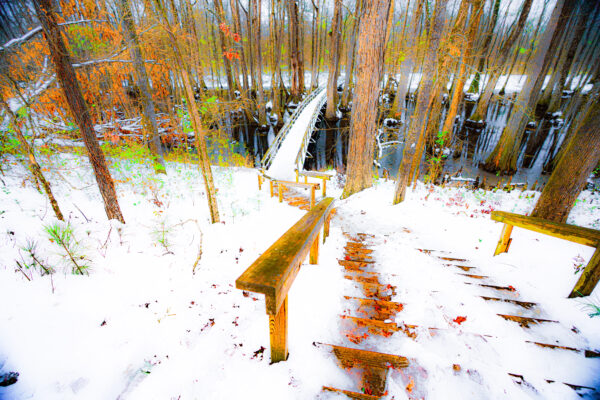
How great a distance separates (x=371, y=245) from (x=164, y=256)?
3275 millimetres

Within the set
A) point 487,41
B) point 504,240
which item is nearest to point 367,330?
point 504,240

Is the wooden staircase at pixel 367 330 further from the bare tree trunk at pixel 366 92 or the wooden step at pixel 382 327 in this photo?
the bare tree trunk at pixel 366 92

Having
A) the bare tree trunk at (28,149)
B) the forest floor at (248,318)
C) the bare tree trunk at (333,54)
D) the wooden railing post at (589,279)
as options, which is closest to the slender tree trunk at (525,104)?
the wooden railing post at (589,279)

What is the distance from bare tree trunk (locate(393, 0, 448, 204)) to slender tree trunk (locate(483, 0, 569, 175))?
11.9ft

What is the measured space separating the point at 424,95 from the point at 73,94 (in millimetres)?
6630

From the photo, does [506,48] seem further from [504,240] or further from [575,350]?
[575,350]

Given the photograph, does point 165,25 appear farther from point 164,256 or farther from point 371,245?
point 371,245

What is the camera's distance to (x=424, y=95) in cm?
506

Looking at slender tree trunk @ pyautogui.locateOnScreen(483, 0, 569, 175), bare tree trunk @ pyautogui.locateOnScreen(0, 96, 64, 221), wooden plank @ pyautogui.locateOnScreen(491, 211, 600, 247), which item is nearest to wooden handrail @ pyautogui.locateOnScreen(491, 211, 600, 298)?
wooden plank @ pyautogui.locateOnScreen(491, 211, 600, 247)

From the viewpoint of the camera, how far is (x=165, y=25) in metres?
3.40

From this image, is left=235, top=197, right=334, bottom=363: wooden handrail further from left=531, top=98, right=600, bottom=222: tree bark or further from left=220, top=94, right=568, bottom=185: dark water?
left=220, top=94, right=568, bottom=185: dark water

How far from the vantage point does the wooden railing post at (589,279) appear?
217 centimetres

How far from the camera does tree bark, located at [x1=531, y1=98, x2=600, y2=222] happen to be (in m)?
3.75

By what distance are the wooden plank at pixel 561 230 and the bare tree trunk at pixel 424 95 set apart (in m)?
2.78
